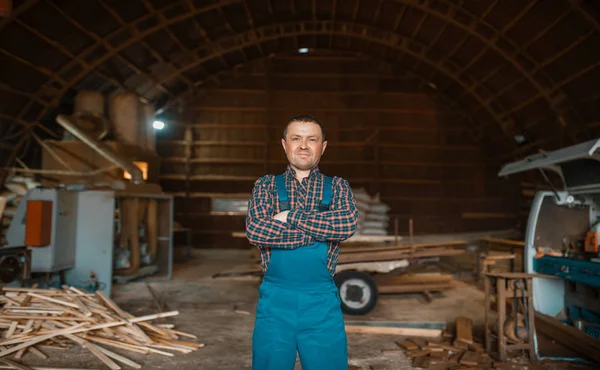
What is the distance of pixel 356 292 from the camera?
6793 millimetres

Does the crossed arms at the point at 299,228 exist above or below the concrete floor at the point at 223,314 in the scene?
above

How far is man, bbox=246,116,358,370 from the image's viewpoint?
7.20 ft

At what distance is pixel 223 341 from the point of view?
5.36 metres

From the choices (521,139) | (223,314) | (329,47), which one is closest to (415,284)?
(223,314)

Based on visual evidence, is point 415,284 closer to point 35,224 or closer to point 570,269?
point 570,269

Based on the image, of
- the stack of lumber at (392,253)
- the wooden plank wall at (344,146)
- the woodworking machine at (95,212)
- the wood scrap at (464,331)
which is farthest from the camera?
the wooden plank wall at (344,146)

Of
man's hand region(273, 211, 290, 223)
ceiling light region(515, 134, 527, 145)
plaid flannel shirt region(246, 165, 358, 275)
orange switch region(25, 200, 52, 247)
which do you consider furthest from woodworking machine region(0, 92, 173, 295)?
ceiling light region(515, 134, 527, 145)

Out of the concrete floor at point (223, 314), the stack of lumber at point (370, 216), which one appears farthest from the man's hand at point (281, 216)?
the stack of lumber at point (370, 216)

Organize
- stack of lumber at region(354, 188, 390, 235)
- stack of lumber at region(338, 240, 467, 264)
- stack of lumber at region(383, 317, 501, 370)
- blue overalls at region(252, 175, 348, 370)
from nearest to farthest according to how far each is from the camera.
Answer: blue overalls at region(252, 175, 348, 370), stack of lumber at region(383, 317, 501, 370), stack of lumber at region(338, 240, 467, 264), stack of lumber at region(354, 188, 390, 235)

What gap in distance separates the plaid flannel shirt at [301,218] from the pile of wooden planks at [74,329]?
9.34 feet

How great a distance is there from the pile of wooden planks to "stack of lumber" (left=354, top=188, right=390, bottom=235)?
4320 mm

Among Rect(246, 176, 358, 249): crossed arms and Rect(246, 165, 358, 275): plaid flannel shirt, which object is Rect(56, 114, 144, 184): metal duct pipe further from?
Rect(246, 176, 358, 249): crossed arms

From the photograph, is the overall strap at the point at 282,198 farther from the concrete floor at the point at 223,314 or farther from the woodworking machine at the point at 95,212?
the woodworking machine at the point at 95,212

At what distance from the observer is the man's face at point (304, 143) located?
2.32 m
